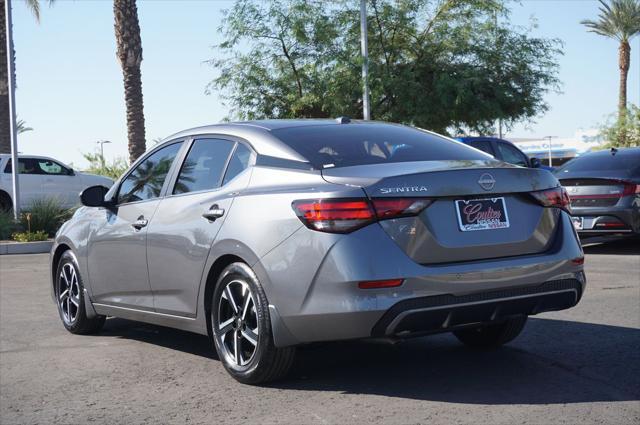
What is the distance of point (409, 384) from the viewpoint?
18.2 ft

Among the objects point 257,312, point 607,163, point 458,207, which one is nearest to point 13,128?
point 607,163

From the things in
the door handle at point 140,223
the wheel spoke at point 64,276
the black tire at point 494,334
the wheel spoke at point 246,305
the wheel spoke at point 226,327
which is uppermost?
the door handle at point 140,223

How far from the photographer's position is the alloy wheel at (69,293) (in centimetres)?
781

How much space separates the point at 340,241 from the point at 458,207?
2.35 feet

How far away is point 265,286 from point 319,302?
408 mm

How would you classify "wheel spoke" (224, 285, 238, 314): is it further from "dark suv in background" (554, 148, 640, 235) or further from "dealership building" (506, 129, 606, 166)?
"dealership building" (506, 129, 606, 166)

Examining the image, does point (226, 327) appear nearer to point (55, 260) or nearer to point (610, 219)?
point (55, 260)

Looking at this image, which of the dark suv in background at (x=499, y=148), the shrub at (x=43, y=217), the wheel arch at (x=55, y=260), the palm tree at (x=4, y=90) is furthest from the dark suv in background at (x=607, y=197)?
the palm tree at (x=4, y=90)

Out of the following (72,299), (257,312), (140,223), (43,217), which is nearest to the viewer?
(257,312)

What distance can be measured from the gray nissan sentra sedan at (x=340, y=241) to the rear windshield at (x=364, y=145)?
0.6 inches

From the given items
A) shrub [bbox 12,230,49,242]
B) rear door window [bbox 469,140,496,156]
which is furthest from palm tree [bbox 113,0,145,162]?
rear door window [bbox 469,140,496,156]

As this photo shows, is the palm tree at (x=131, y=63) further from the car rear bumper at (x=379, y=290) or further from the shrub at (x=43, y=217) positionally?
the car rear bumper at (x=379, y=290)

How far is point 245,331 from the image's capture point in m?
5.62

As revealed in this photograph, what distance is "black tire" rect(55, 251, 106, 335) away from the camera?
772cm
